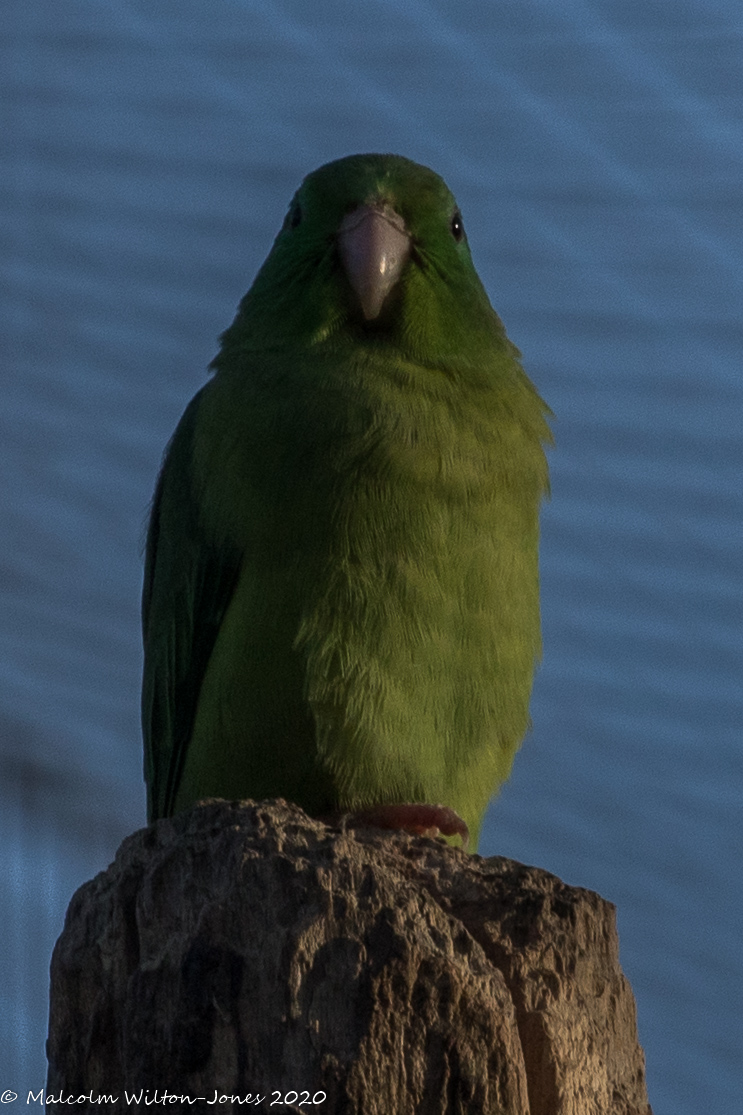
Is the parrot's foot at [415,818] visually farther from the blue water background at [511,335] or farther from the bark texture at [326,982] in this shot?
the blue water background at [511,335]

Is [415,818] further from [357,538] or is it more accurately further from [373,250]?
[373,250]

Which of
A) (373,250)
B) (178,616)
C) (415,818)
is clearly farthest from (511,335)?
(415,818)

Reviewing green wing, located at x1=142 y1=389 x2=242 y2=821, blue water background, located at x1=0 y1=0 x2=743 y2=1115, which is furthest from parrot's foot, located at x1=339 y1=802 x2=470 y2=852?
blue water background, located at x1=0 y1=0 x2=743 y2=1115

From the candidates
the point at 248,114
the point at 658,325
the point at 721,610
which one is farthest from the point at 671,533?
the point at 248,114

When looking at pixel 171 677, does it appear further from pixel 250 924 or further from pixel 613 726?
pixel 613 726

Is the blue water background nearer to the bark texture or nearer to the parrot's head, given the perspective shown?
the parrot's head

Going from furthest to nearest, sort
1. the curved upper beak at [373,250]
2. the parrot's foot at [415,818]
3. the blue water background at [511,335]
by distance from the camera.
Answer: the blue water background at [511,335] < the curved upper beak at [373,250] < the parrot's foot at [415,818]

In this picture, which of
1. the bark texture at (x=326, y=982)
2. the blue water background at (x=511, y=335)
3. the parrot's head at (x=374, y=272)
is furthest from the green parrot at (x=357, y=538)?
the blue water background at (x=511, y=335)
